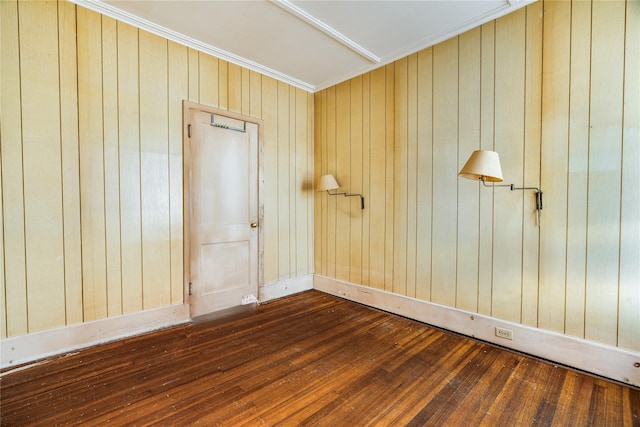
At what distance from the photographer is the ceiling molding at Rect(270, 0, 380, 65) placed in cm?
251

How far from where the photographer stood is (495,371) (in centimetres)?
221

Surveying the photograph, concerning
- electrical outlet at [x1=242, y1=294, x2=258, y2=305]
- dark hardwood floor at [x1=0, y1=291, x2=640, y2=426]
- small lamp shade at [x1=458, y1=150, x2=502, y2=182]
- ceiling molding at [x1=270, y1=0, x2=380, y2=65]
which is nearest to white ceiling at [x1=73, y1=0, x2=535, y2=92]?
ceiling molding at [x1=270, y1=0, x2=380, y2=65]

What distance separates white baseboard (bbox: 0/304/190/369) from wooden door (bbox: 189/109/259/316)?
278 mm

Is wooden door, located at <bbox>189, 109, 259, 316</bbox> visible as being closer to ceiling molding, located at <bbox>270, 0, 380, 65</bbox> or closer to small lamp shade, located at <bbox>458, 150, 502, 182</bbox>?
ceiling molding, located at <bbox>270, 0, 380, 65</bbox>

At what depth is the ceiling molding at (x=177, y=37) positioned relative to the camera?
254cm

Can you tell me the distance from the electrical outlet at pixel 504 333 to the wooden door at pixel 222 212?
2646mm

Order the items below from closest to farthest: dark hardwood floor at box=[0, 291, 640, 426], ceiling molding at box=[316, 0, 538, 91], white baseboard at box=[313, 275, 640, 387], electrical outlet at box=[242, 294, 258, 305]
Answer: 1. dark hardwood floor at box=[0, 291, 640, 426]
2. white baseboard at box=[313, 275, 640, 387]
3. ceiling molding at box=[316, 0, 538, 91]
4. electrical outlet at box=[242, 294, 258, 305]

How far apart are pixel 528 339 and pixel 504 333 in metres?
0.17

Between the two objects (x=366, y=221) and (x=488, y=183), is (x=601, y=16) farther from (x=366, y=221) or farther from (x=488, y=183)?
(x=366, y=221)

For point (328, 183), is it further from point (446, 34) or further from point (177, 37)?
point (177, 37)

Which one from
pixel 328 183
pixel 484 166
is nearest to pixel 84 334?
pixel 328 183

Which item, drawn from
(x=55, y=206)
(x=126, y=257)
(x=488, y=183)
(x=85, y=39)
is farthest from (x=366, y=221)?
(x=85, y=39)

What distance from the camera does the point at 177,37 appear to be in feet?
9.77

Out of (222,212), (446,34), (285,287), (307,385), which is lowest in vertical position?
(307,385)
